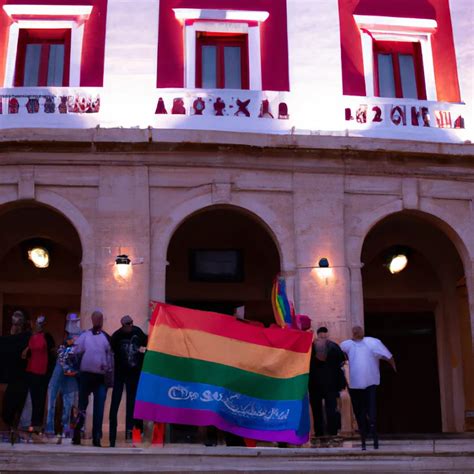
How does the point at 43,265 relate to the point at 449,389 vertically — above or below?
above

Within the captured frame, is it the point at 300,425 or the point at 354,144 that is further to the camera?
the point at 354,144

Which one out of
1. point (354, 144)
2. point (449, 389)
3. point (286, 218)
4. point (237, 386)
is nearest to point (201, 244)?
→ point (286, 218)

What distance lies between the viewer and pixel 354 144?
1658 centimetres

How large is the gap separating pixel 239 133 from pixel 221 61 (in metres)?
2.05

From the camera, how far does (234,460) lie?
32.8 ft

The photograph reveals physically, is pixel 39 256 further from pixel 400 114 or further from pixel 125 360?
pixel 400 114

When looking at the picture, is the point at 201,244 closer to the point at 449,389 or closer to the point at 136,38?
the point at 136,38

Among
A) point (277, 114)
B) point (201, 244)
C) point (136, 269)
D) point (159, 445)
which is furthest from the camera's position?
point (201, 244)

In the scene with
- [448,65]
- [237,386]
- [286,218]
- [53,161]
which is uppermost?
[448,65]

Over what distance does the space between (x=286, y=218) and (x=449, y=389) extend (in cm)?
595

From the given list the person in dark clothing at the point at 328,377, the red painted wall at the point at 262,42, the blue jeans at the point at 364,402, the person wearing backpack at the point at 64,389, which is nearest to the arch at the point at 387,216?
the red painted wall at the point at 262,42

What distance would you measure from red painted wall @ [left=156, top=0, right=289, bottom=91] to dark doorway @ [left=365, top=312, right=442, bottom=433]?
6.75m

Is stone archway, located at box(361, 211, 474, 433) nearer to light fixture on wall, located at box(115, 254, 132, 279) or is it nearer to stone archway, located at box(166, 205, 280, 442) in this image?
stone archway, located at box(166, 205, 280, 442)

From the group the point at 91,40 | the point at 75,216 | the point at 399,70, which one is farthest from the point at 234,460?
the point at 399,70
